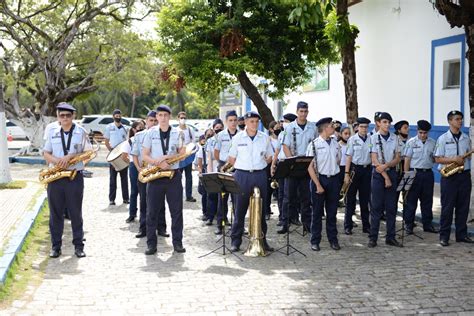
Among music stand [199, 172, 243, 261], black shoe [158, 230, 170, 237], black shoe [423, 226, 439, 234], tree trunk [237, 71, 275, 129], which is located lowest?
black shoe [423, 226, 439, 234]

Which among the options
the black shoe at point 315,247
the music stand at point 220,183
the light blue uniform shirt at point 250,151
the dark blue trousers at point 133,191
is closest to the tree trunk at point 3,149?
the dark blue trousers at point 133,191

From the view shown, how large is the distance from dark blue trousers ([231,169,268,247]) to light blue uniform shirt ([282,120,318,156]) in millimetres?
1678

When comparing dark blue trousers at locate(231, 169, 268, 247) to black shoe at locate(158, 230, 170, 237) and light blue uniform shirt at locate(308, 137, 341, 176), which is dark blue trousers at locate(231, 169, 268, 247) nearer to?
light blue uniform shirt at locate(308, 137, 341, 176)

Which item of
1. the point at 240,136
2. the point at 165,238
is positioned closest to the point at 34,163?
the point at 165,238

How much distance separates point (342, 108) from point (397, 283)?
14406 mm

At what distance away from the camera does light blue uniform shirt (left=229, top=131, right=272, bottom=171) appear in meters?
8.41

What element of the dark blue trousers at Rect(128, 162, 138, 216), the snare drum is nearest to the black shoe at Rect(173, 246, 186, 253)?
the dark blue trousers at Rect(128, 162, 138, 216)

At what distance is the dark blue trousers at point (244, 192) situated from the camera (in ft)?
27.7

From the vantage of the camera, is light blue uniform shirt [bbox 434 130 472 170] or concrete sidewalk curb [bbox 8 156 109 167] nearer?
light blue uniform shirt [bbox 434 130 472 170]

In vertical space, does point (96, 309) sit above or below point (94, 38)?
below

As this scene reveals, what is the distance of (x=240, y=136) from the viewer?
27.8 feet

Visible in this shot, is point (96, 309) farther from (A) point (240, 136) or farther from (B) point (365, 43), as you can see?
(B) point (365, 43)

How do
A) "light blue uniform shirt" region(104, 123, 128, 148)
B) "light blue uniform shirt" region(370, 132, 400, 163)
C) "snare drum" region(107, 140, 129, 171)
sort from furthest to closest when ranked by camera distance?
"light blue uniform shirt" region(104, 123, 128, 148), "snare drum" region(107, 140, 129, 171), "light blue uniform shirt" region(370, 132, 400, 163)

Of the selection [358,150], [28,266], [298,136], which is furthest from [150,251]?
[358,150]
